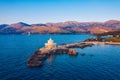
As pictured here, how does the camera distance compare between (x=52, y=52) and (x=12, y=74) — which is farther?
(x=52, y=52)

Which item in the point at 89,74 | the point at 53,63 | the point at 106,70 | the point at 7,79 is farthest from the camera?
the point at 53,63

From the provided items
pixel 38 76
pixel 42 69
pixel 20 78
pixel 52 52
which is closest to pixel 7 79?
pixel 20 78

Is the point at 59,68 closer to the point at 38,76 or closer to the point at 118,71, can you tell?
the point at 38,76

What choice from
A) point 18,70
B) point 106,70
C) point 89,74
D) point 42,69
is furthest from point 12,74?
point 106,70

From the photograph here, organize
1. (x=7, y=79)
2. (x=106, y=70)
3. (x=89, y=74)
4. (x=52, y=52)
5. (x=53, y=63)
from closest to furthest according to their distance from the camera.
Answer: (x=7, y=79)
(x=89, y=74)
(x=106, y=70)
(x=53, y=63)
(x=52, y=52)

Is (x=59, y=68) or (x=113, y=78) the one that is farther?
(x=59, y=68)

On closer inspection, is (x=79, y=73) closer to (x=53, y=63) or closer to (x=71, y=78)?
(x=71, y=78)

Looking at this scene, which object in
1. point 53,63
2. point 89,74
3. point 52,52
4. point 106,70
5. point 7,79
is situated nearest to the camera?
point 7,79

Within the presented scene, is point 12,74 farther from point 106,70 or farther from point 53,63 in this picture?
point 106,70
